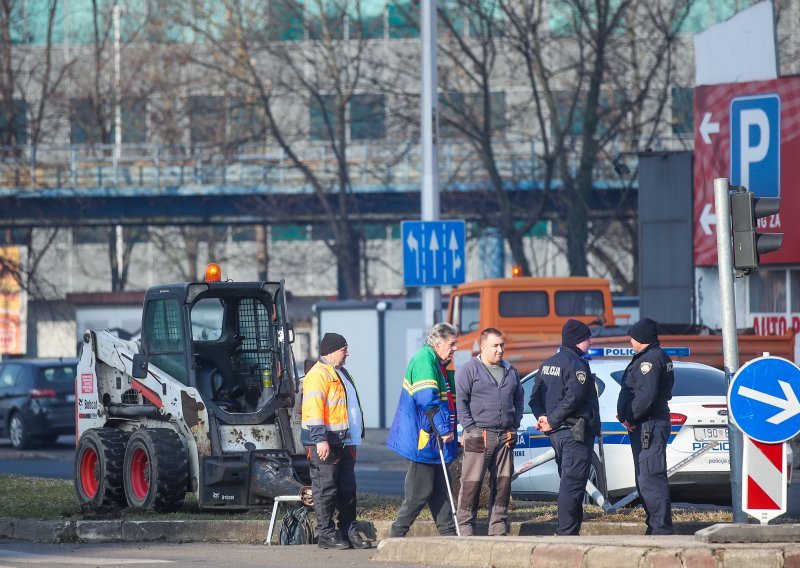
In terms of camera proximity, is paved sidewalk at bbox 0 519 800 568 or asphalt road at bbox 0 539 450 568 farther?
asphalt road at bbox 0 539 450 568

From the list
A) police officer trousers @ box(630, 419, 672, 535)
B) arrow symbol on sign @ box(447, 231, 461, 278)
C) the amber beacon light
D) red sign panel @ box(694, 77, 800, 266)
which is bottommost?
police officer trousers @ box(630, 419, 672, 535)

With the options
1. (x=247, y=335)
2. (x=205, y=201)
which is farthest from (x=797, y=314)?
(x=205, y=201)

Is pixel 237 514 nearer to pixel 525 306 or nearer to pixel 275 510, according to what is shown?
pixel 275 510

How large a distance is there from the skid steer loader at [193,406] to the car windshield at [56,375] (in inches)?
464

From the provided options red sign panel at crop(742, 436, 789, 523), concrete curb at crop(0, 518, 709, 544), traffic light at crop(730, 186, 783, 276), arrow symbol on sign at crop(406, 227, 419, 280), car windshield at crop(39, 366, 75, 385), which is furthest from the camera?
car windshield at crop(39, 366, 75, 385)

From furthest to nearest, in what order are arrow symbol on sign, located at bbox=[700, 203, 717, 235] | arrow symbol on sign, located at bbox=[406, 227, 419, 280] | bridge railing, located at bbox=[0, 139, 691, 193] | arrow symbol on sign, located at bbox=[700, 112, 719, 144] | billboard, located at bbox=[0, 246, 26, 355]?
billboard, located at bbox=[0, 246, 26, 355], bridge railing, located at bbox=[0, 139, 691, 193], arrow symbol on sign, located at bbox=[700, 203, 717, 235], arrow symbol on sign, located at bbox=[700, 112, 719, 144], arrow symbol on sign, located at bbox=[406, 227, 419, 280]

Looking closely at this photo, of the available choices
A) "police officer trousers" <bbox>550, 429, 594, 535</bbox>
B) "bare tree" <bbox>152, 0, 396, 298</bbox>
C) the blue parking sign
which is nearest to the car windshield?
the blue parking sign

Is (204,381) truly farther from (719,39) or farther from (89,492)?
(719,39)

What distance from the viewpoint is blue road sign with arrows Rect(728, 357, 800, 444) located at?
32.0 feet

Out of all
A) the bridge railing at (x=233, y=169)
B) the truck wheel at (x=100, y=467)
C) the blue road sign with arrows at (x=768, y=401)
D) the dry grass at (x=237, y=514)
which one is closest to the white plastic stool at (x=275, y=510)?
the dry grass at (x=237, y=514)

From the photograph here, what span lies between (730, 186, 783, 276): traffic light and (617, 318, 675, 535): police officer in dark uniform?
0.92 meters

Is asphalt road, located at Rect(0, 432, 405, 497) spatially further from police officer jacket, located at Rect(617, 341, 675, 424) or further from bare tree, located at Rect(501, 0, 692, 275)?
bare tree, located at Rect(501, 0, 692, 275)

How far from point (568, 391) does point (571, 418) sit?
0.20 metres

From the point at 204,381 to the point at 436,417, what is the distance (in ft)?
12.9
